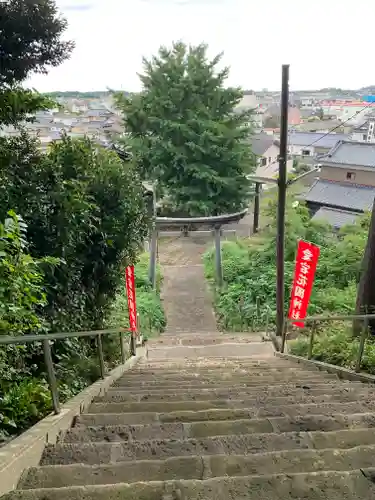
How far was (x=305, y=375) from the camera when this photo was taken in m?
6.32

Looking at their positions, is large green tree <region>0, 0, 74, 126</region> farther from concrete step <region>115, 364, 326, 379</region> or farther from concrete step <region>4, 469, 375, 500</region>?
concrete step <region>4, 469, 375, 500</region>

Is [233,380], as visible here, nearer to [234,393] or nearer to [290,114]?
[234,393]

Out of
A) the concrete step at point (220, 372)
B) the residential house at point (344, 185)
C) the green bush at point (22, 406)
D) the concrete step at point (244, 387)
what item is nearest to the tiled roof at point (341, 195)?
the residential house at point (344, 185)

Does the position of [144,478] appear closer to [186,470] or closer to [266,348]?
[186,470]

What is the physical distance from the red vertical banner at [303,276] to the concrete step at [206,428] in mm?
6810

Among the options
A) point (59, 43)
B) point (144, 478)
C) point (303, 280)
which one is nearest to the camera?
point (144, 478)

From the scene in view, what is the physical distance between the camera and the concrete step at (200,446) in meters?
2.69

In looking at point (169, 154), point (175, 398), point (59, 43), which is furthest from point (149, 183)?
point (175, 398)

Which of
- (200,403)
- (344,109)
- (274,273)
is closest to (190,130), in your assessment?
(274,273)

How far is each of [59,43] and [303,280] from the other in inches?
281

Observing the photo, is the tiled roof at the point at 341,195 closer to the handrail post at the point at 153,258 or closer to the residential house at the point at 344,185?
the residential house at the point at 344,185

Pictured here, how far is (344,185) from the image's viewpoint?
25281 mm

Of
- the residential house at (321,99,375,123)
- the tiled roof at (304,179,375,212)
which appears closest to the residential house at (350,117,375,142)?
the residential house at (321,99,375,123)

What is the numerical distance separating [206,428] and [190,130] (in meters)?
16.3
